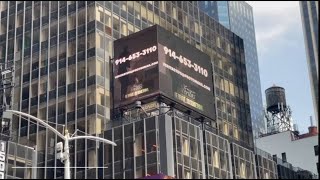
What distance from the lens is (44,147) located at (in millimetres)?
89000

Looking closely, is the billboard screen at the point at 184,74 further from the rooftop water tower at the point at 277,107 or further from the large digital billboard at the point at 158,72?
the rooftop water tower at the point at 277,107

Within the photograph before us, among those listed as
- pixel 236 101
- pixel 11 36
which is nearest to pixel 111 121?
pixel 11 36

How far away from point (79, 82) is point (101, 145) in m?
11.5

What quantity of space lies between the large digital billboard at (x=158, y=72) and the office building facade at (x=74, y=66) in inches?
130

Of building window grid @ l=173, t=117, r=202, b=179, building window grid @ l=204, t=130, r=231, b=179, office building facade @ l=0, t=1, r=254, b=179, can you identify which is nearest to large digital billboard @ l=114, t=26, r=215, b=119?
office building facade @ l=0, t=1, r=254, b=179

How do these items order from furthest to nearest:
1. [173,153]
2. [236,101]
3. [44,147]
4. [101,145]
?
[236,101] < [44,147] < [101,145] < [173,153]

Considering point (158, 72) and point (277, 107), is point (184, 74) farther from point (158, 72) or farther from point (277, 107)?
point (277, 107)

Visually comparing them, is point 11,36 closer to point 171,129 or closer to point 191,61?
point 191,61

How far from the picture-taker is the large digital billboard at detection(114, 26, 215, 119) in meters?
85.2

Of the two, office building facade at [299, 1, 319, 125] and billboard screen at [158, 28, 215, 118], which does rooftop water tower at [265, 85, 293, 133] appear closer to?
billboard screen at [158, 28, 215, 118]

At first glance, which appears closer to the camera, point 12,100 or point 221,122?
point 12,100

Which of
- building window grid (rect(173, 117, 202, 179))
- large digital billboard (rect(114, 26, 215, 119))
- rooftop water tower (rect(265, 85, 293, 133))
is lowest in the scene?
building window grid (rect(173, 117, 202, 179))

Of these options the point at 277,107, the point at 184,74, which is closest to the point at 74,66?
the point at 184,74

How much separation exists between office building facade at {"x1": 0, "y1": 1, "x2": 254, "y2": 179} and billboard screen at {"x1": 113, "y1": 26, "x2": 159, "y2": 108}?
2.95m
